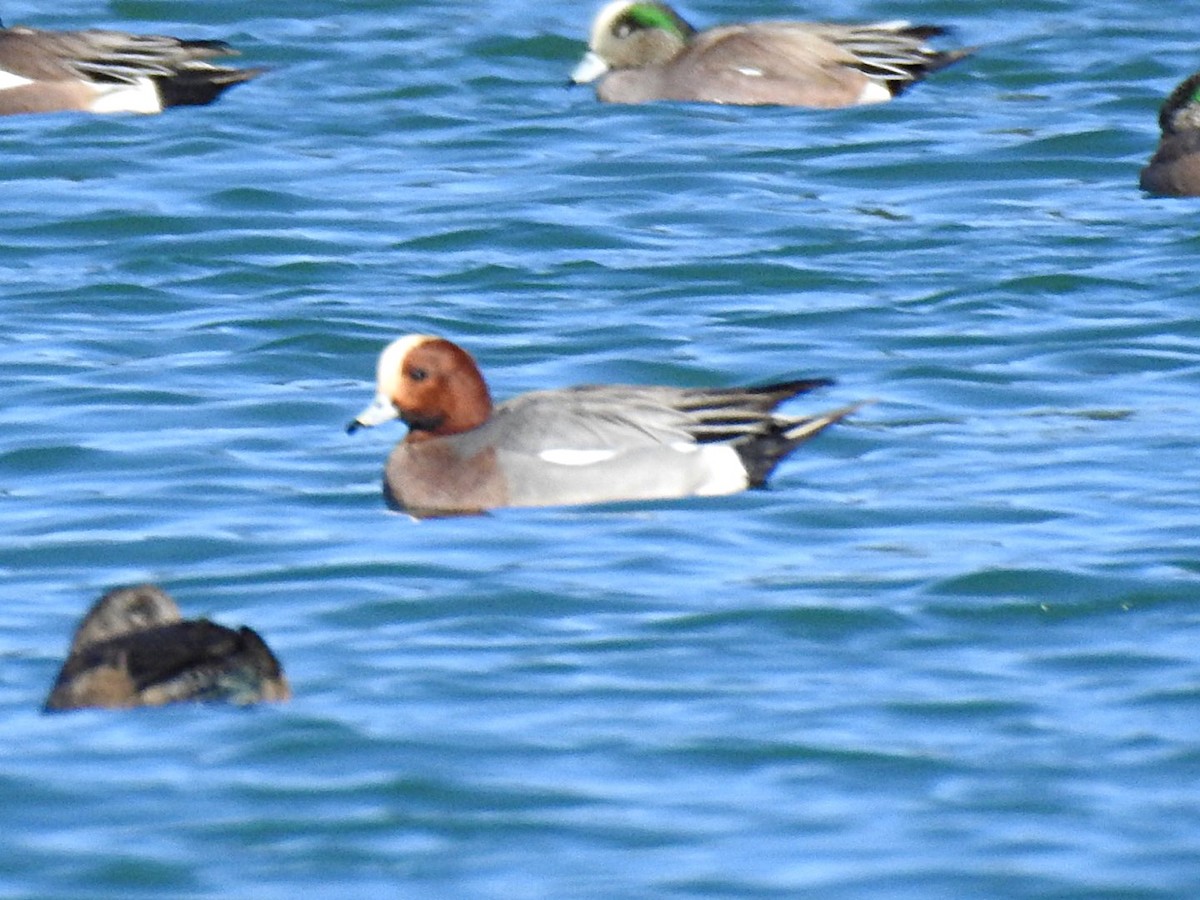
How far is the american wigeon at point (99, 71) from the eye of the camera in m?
15.0

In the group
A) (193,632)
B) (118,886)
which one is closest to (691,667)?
(193,632)

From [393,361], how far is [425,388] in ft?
0.43

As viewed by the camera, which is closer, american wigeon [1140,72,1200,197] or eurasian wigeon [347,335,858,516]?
eurasian wigeon [347,335,858,516]

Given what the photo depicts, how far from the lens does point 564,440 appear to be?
902 cm

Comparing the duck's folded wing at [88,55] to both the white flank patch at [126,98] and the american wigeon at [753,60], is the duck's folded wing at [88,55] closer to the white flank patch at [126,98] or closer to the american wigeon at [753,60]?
the white flank patch at [126,98]

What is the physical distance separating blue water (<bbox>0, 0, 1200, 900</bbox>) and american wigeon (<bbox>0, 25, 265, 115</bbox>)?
159 mm

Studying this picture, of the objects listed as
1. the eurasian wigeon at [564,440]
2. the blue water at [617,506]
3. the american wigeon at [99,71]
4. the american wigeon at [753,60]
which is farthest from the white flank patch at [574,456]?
the american wigeon at [99,71]

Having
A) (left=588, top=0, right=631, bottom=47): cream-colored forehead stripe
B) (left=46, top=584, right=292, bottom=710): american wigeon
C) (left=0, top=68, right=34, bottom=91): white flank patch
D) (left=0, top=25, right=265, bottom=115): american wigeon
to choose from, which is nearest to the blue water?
(left=46, top=584, right=292, bottom=710): american wigeon

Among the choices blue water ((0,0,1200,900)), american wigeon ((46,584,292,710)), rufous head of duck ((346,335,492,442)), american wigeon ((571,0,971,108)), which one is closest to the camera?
blue water ((0,0,1200,900))

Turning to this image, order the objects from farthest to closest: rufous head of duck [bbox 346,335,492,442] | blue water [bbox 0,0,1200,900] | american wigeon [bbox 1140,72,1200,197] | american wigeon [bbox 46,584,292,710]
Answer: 1. american wigeon [bbox 1140,72,1200,197]
2. rufous head of duck [bbox 346,335,492,442]
3. american wigeon [bbox 46,584,292,710]
4. blue water [bbox 0,0,1200,900]

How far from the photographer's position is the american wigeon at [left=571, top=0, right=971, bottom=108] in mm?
14938

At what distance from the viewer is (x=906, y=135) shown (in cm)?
1461

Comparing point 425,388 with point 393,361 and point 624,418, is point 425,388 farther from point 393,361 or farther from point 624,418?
point 624,418

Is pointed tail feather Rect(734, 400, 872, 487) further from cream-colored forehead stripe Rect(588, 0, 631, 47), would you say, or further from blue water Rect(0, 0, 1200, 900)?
cream-colored forehead stripe Rect(588, 0, 631, 47)
